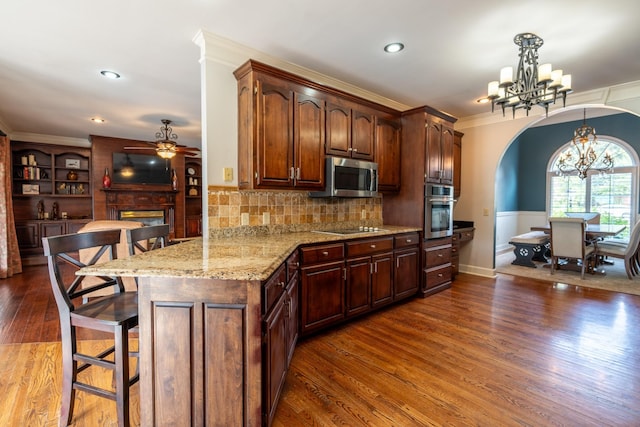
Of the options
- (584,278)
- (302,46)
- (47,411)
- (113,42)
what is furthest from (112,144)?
(584,278)

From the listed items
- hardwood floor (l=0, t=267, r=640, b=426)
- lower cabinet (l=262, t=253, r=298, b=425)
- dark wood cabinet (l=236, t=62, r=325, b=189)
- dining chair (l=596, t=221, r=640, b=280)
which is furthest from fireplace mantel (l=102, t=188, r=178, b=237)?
dining chair (l=596, t=221, r=640, b=280)

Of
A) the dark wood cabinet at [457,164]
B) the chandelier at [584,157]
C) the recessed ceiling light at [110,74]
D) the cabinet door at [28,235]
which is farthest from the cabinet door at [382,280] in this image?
the cabinet door at [28,235]

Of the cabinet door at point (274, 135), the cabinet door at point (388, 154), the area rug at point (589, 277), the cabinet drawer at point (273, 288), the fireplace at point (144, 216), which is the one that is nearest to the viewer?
the cabinet drawer at point (273, 288)

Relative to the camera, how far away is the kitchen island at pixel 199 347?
1.38 meters

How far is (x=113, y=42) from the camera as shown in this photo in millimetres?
2729

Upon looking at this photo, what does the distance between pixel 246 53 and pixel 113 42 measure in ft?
3.94

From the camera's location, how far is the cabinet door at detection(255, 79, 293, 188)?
8.60ft

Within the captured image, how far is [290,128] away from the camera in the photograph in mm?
2820

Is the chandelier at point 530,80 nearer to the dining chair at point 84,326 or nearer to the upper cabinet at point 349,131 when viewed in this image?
the upper cabinet at point 349,131

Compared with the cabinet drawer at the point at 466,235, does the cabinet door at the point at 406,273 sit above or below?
below

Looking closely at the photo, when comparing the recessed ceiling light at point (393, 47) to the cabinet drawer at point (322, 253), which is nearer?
the cabinet drawer at point (322, 253)

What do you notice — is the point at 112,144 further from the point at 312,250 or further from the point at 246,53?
the point at 312,250

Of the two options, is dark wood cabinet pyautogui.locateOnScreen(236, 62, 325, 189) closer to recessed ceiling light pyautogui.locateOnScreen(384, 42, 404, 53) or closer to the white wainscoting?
recessed ceiling light pyautogui.locateOnScreen(384, 42, 404, 53)

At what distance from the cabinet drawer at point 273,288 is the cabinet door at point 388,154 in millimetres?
2282
